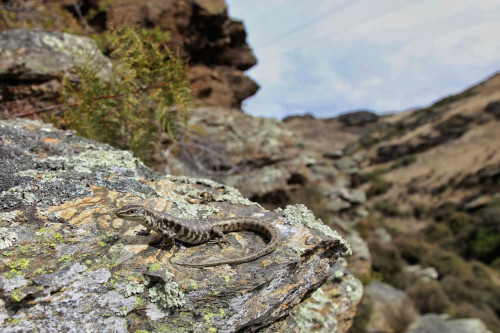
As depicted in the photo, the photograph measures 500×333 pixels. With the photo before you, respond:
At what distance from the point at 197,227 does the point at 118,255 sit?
2.82ft

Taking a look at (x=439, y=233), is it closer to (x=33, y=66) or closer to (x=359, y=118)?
(x=33, y=66)

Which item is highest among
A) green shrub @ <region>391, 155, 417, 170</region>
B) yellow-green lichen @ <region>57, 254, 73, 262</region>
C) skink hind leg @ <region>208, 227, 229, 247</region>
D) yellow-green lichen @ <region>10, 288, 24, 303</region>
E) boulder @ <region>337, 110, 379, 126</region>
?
boulder @ <region>337, 110, 379, 126</region>

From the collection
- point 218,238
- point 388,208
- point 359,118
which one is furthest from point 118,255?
point 359,118

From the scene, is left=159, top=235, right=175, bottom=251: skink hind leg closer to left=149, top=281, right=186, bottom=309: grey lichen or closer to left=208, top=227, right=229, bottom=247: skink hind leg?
left=208, top=227, right=229, bottom=247: skink hind leg

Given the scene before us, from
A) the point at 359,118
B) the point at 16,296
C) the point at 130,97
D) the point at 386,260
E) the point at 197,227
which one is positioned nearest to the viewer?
the point at 16,296

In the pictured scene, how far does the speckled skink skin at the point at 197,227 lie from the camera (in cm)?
337

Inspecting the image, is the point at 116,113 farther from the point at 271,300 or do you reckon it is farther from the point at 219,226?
the point at 271,300

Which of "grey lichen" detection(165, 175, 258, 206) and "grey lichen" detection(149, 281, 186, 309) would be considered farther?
"grey lichen" detection(165, 175, 258, 206)

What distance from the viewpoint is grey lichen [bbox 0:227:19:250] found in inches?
110

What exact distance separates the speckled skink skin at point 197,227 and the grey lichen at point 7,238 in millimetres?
816

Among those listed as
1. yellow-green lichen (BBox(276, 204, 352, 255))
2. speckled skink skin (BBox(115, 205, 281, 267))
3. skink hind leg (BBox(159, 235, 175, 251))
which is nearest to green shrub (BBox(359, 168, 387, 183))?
yellow-green lichen (BBox(276, 204, 352, 255))

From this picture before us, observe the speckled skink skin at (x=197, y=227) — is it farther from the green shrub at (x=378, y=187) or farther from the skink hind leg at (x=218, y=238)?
the green shrub at (x=378, y=187)

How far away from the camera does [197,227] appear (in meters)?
3.67

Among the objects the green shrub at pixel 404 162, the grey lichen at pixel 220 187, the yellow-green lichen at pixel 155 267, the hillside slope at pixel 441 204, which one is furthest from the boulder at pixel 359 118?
the yellow-green lichen at pixel 155 267
